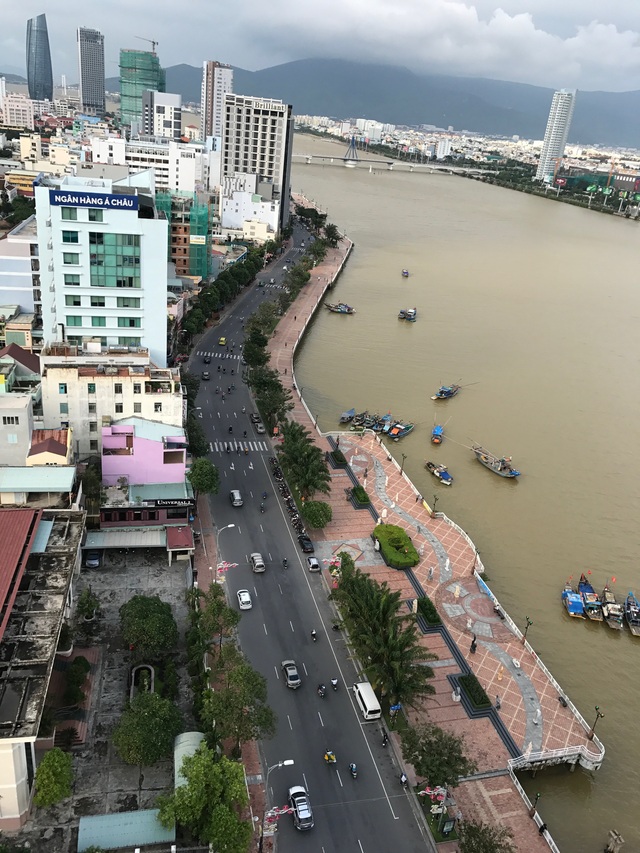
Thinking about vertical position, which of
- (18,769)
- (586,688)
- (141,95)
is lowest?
(586,688)

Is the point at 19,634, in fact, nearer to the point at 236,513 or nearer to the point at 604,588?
the point at 236,513

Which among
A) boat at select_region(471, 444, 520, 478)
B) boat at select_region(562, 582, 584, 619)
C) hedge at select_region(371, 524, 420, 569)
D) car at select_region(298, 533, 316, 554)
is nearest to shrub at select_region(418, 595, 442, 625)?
hedge at select_region(371, 524, 420, 569)

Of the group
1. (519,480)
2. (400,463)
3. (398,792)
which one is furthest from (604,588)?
(398,792)

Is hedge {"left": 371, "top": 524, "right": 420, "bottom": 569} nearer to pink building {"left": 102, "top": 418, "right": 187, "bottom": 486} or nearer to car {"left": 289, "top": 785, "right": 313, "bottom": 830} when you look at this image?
pink building {"left": 102, "top": 418, "right": 187, "bottom": 486}

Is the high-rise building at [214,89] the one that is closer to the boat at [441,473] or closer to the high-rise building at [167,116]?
the high-rise building at [167,116]

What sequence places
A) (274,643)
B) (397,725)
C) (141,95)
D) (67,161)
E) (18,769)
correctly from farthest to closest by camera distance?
(141,95), (67,161), (274,643), (397,725), (18,769)

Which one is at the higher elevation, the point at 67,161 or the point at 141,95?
the point at 141,95

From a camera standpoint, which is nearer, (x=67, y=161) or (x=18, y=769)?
(x=18, y=769)

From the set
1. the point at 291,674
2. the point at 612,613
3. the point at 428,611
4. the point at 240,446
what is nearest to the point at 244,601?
the point at 291,674

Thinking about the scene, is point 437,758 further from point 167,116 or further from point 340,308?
point 167,116
